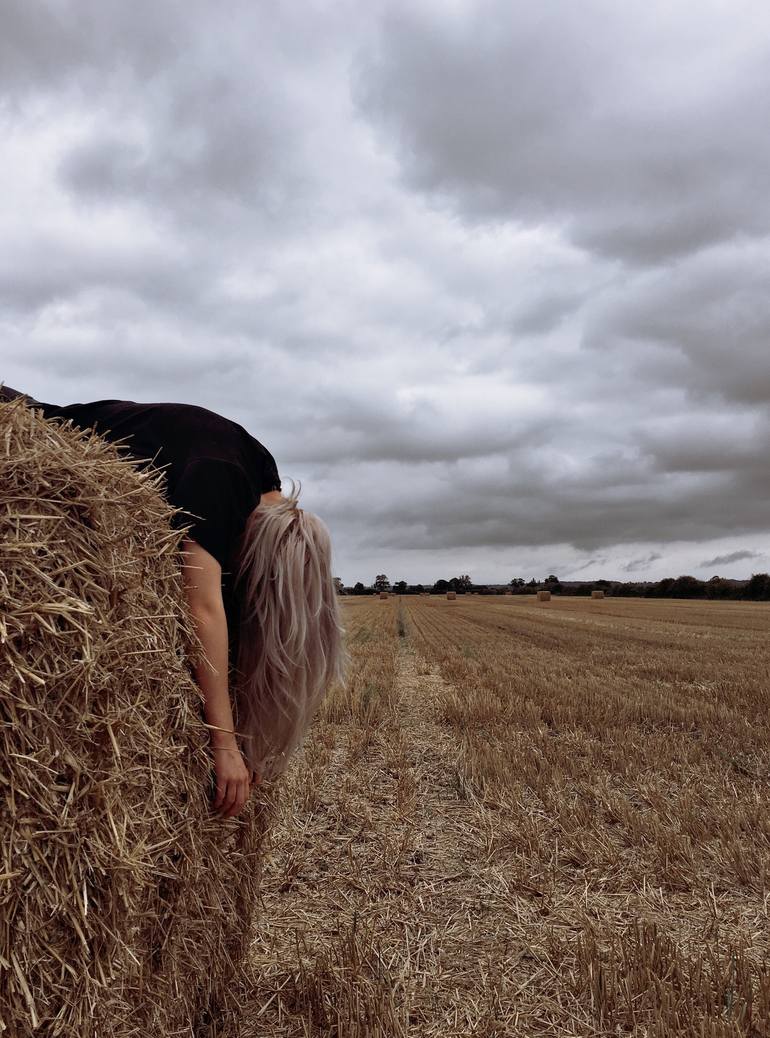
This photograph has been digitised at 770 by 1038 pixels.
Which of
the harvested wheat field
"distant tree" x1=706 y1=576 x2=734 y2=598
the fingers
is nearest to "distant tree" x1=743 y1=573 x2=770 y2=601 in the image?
"distant tree" x1=706 y1=576 x2=734 y2=598

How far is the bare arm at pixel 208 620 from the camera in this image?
2480 mm

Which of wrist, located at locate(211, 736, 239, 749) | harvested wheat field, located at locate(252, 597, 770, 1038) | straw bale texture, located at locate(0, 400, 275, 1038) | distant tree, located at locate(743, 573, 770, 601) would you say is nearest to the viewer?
straw bale texture, located at locate(0, 400, 275, 1038)

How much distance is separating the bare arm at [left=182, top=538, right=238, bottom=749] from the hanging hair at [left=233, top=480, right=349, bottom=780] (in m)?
0.21

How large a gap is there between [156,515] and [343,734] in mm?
6238

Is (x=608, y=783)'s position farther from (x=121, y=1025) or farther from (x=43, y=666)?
(x=43, y=666)

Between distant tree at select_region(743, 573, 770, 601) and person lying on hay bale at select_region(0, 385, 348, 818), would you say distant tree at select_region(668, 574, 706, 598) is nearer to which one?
distant tree at select_region(743, 573, 770, 601)

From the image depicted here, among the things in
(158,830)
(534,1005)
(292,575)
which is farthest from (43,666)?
(534,1005)

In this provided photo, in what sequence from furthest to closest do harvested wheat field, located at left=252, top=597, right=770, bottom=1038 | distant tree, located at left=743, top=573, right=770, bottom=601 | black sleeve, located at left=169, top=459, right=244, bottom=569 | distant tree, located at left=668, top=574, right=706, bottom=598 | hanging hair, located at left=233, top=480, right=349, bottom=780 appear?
distant tree, located at left=668, top=574, right=706, bottom=598
distant tree, located at left=743, top=573, right=770, bottom=601
harvested wheat field, located at left=252, top=597, right=770, bottom=1038
hanging hair, located at left=233, top=480, right=349, bottom=780
black sleeve, located at left=169, top=459, right=244, bottom=569

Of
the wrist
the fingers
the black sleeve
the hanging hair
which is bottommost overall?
the fingers

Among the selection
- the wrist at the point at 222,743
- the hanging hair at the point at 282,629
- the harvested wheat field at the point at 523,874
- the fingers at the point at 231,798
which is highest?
the hanging hair at the point at 282,629

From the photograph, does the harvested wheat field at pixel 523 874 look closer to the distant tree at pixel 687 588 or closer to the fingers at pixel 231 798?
the fingers at pixel 231 798

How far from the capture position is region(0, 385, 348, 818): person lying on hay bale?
8.17 ft

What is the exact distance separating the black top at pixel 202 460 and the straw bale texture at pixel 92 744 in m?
0.10

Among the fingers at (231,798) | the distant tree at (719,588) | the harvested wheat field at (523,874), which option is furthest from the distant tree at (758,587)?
the fingers at (231,798)
